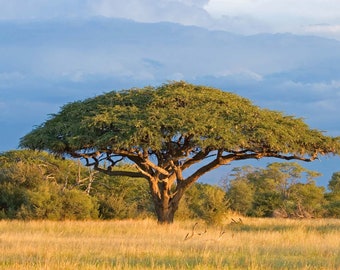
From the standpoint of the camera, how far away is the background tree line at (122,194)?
3550cm

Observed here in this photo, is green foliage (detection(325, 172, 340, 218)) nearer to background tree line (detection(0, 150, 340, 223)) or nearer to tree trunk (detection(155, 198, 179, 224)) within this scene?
background tree line (detection(0, 150, 340, 223))

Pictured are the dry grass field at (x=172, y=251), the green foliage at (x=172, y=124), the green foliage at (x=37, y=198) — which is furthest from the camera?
the green foliage at (x=37, y=198)

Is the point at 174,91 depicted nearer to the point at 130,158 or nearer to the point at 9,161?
the point at 130,158

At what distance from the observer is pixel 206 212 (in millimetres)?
32969

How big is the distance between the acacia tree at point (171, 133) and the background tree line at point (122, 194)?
12.0 ft

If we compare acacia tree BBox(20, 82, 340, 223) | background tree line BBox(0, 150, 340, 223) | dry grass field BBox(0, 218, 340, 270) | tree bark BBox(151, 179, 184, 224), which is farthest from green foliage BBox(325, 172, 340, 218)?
dry grass field BBox(0, 218, 340, 270)

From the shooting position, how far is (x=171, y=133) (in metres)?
27.6

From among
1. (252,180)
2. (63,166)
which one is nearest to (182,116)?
(63,166)

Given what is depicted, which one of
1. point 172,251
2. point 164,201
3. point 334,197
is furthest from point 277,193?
point 172,251

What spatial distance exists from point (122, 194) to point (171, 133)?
2094 centimetres

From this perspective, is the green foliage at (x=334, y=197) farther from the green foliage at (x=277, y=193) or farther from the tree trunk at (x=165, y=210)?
the tree trunk at (x=165, y=210)

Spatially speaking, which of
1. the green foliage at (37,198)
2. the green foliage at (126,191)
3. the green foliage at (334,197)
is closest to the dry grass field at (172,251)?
the green foliage at (37,198)

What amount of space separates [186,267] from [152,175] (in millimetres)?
17117

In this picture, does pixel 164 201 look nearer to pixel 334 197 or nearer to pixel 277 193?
pixel 277 193
